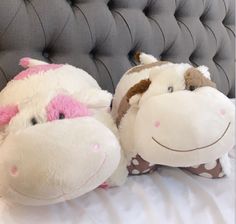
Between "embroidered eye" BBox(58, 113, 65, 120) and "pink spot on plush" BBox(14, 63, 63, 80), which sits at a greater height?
"embroidered eye" BBox(58, 113, 65, 120)

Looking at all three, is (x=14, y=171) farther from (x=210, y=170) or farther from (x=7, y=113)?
(x=210, y=170)

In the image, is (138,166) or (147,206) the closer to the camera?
(147,206)

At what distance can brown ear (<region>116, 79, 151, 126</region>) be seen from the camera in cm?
93

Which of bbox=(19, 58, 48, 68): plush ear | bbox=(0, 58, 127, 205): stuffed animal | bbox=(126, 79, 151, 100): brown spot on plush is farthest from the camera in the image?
bbox=(19, 58, 48, 68): plush ear

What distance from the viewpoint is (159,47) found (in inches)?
56.0

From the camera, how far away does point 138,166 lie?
3.22ft

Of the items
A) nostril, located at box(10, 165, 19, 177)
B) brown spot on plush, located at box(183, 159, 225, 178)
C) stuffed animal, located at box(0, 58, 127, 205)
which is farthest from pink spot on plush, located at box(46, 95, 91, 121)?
brown spot on plush, located at box(183, 159, 225, 178)

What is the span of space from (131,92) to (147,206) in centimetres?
26

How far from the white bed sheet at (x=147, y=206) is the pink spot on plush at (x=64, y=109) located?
20cm

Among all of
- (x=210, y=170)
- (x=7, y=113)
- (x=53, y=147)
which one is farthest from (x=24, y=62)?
(x=210, y=170)

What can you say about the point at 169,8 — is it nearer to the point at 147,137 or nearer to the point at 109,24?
the point at 109,24

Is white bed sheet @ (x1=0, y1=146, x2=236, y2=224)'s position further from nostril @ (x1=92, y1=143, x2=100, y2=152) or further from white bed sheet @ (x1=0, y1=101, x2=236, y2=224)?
nostril @ (x1=92, y1=143, x2=100, y2=152)

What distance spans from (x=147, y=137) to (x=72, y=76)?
0.87 feet

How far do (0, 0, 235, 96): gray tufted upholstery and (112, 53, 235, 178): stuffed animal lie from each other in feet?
1.10
